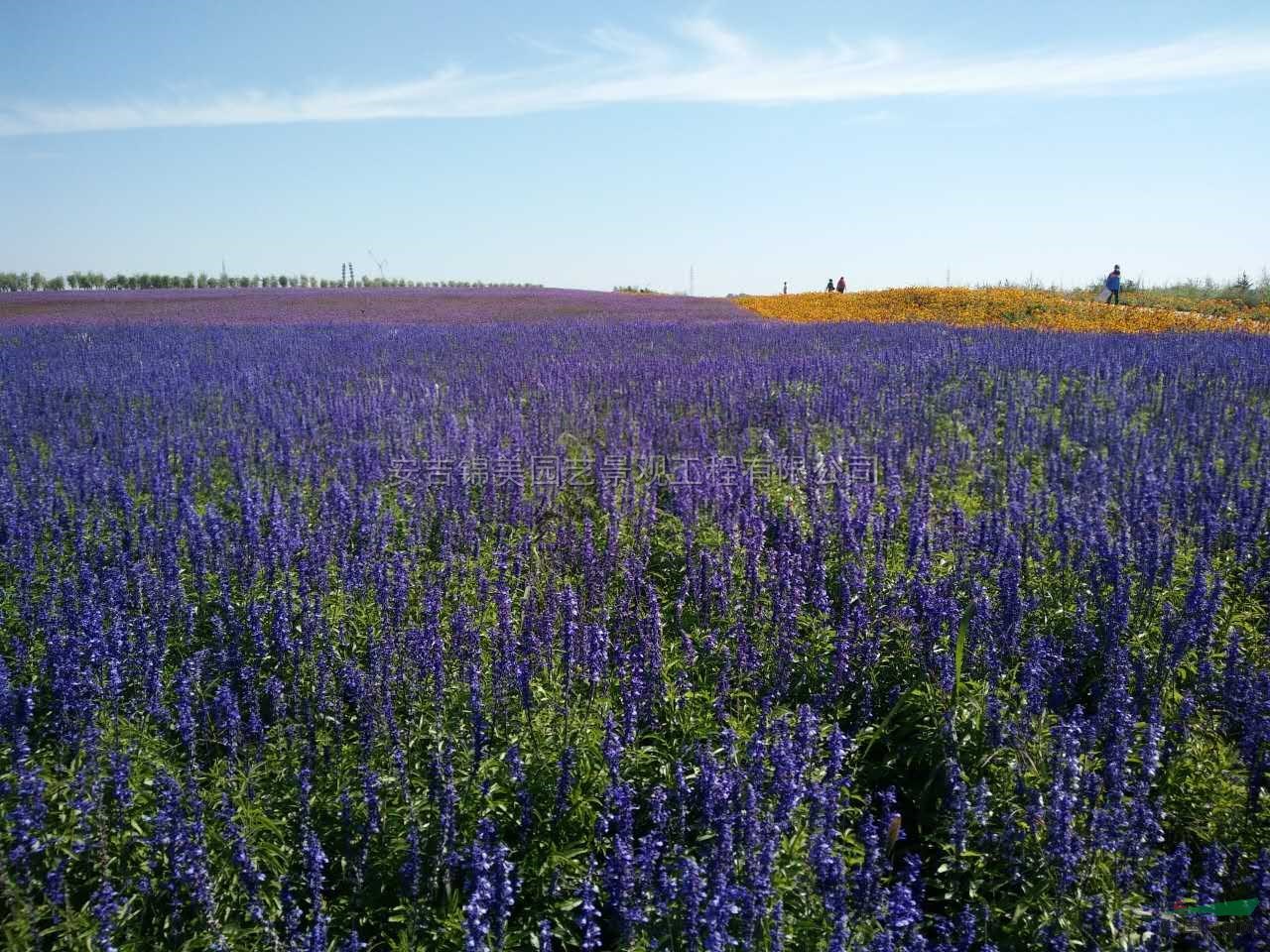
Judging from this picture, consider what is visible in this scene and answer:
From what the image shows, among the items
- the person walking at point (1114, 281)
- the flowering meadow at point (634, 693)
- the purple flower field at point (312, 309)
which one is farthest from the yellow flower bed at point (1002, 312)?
the flowering meadow at point (634, 693)

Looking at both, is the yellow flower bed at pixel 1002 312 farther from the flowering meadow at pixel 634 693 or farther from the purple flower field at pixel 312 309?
the flowering meadow at pixel 634 693

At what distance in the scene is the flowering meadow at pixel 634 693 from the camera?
2.64 meters

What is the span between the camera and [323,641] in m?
4.05

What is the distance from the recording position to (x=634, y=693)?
338cm

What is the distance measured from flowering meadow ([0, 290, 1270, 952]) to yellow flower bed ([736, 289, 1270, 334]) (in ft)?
46.2

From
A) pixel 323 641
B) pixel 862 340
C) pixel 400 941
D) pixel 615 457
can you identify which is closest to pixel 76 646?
pixel 323 641

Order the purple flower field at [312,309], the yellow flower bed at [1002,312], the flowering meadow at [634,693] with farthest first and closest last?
the purple flower field at [312,309] < the yellow flower bed at [1002,312] < the flowering meadow at [634,693]

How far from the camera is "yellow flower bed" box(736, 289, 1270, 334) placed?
1993 cm

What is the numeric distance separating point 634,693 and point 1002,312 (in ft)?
77.6

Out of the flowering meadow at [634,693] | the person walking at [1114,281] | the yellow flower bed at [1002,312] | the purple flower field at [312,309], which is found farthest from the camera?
the person walking at [1114,281]

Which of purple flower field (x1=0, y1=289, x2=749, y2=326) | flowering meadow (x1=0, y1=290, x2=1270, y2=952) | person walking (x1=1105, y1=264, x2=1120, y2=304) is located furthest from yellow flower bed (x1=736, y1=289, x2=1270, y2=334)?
flowering meadow (x1=0, y1=290, x2=1270, y2=952)

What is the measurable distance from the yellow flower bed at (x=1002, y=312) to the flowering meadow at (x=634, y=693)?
1409 centimetres

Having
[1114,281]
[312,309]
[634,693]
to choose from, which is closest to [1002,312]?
[1114,281]

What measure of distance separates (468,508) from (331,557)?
3.95 feet
